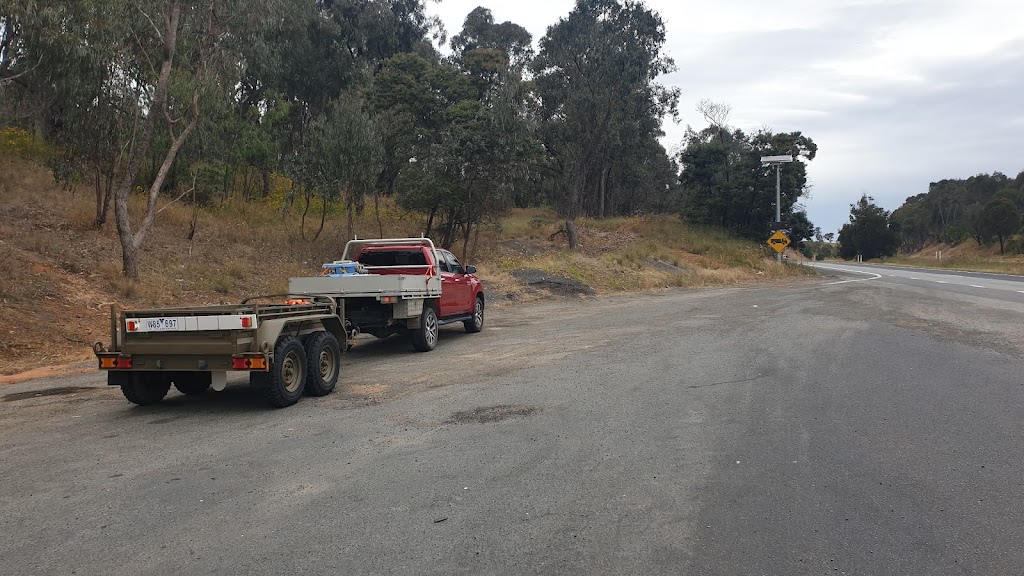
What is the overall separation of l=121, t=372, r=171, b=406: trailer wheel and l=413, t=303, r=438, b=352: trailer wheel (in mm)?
4616

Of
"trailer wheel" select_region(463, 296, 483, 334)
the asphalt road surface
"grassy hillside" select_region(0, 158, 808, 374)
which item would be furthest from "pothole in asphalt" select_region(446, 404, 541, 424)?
"grassy hillside" select_region(0, 158, 808, 374)

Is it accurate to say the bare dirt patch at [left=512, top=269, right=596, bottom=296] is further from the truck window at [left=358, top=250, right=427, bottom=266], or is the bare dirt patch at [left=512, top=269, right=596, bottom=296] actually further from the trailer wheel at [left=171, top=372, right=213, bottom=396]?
the trailer wheel at [left=171, top=372, right=213, bottom=396]

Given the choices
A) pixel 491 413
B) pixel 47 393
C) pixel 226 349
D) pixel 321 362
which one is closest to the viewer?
pixel 226 349

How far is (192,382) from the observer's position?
8.74 metres

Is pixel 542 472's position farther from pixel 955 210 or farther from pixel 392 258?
pixel 955 210

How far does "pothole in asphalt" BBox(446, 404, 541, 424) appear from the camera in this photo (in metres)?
7.28

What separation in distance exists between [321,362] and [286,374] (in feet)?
2.57

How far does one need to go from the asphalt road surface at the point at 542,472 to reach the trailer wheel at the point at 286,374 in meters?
0.21

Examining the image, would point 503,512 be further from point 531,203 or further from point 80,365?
point 531,203

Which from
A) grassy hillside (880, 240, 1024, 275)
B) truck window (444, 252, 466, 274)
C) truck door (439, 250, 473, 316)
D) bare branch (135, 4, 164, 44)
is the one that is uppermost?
bare branch (135, 4, 164, 44)

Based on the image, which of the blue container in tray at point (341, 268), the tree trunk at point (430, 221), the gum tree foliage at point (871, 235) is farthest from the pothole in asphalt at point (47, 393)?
the gum tree foliage at point (871, 235)

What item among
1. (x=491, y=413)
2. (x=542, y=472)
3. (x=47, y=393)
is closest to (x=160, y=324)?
(x=47, y=393)

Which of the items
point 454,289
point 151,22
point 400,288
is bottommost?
point 454,289

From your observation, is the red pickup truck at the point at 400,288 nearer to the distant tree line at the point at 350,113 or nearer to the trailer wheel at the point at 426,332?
the trailer wheel at the point at 426,332
